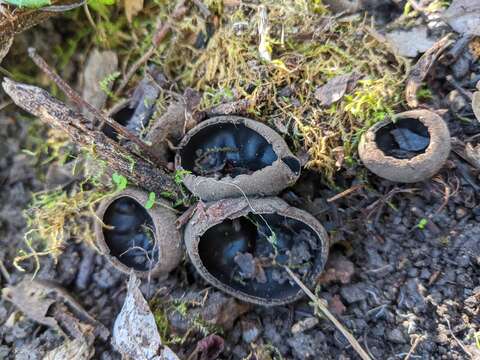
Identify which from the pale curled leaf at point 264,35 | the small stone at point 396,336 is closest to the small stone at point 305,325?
the small stone at point 396,336

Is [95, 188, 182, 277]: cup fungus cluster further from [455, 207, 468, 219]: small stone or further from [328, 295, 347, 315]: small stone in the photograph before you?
[455, 207, 468, 219]: small stone

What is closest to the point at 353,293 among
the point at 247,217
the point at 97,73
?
the point at 247,217

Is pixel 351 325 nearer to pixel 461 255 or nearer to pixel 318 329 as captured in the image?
pixel 318 329

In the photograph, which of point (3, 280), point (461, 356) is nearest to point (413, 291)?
point (461, 356)

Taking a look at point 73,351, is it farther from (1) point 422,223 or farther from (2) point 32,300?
(1) point 422,223

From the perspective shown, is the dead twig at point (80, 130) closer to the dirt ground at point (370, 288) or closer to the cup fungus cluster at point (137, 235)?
the cup fungus cluster at point (137, 235)
